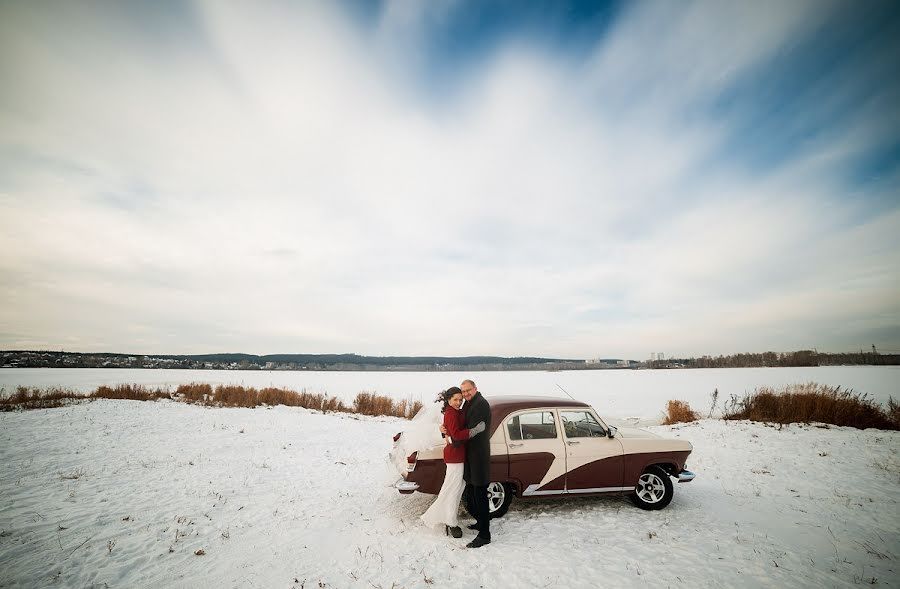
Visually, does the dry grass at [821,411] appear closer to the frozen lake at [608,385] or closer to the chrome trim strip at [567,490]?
the frozen lake at [608,385]

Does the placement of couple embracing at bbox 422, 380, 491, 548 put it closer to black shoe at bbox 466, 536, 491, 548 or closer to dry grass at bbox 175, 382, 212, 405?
black shoe at bbox 466, 536, 491, 548

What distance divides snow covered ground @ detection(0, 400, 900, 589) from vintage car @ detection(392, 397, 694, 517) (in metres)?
0.43

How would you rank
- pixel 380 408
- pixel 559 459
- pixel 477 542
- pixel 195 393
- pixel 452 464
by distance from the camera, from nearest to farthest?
pixel 477 542 < pixel 452 464 < pixel 559 459 < pixel 380 408 < pixel 195 393

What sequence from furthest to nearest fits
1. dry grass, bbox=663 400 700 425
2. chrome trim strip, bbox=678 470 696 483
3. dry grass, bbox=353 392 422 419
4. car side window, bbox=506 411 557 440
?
dry grass, bbox=353 392 422 419
dry grass, bbox=663 400 700 425
chrome trim strip, bbox=678 470 696 483
car side window, bbox=506 411 557 440

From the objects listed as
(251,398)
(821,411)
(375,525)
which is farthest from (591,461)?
(251,398)

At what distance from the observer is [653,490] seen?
646 cm

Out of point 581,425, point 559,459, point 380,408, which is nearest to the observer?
point 559,459

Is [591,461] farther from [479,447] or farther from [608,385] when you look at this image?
[608,385]

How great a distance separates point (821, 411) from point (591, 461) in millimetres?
12737

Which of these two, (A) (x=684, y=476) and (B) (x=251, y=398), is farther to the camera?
(B) (x=251, y=398)

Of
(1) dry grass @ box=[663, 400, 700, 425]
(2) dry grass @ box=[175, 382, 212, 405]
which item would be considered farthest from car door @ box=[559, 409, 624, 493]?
(2) dry grass @ box=[175, 382, 212, 405]

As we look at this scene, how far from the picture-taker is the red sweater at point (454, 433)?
17.1 feet

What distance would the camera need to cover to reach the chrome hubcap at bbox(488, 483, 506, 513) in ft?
19.4

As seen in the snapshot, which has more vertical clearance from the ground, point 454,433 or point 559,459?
point 454,433
